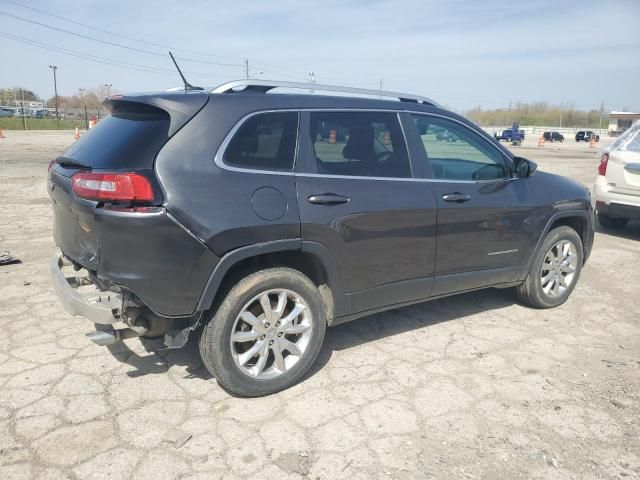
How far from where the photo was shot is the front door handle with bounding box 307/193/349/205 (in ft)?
10.4

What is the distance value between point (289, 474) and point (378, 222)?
166cm

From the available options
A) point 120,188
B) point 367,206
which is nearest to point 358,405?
point 367,206

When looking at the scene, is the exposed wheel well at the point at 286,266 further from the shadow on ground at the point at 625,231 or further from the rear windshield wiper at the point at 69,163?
the shadow on ground at the point at 625,231

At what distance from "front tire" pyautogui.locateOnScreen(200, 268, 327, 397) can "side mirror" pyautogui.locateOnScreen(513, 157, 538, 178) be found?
217 cm

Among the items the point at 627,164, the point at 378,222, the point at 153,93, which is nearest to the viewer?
the point at 153,93

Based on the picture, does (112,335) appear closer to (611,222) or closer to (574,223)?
(574,223)

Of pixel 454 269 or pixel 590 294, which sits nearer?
pixel 454 269

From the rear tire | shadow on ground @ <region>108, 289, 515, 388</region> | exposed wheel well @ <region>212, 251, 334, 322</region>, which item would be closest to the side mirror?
shadow on ground @ <region>108, 289, 515, 388</region>

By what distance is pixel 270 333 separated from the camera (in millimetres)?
3158

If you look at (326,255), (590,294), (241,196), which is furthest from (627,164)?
(241,196)

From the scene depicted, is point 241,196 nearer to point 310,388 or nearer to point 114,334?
point 114,334

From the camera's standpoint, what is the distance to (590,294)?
209 inches

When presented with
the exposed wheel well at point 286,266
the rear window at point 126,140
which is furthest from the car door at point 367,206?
the rear window at point 126,140

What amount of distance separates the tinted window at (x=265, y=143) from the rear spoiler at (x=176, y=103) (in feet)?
0.90
